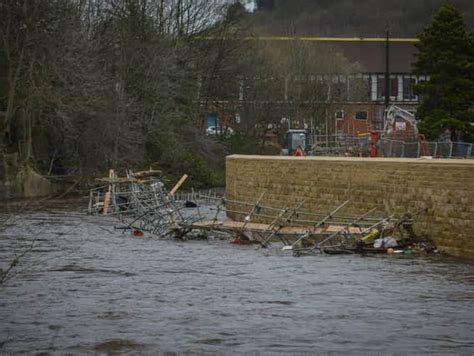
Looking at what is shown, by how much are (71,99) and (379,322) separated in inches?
1438

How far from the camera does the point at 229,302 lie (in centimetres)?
1966

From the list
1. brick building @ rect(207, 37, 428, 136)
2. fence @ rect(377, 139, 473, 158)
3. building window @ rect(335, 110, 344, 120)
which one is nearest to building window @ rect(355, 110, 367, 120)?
brick building @ rect(207, 37, 428, 136)

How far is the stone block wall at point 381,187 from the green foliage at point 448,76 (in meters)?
17.2

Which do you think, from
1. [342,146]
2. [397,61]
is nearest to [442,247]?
[342,146]

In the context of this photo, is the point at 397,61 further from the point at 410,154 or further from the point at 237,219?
the point at 237,219

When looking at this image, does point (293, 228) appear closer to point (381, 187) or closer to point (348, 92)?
point (381, 187)

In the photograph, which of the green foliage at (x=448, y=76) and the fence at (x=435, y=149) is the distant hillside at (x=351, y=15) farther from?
the fence at (x=435, y=149)

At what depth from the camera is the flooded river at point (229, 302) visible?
1612 cm

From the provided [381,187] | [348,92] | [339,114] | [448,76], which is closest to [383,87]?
[348,92]

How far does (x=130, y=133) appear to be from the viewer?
5706cm

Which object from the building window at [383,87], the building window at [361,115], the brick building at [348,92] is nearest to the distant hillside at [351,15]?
the brick building at [348,92]

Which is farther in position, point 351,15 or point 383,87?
point 351,15

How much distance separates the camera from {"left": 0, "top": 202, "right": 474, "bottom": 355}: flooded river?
16.1 m

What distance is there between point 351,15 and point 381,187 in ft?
333
